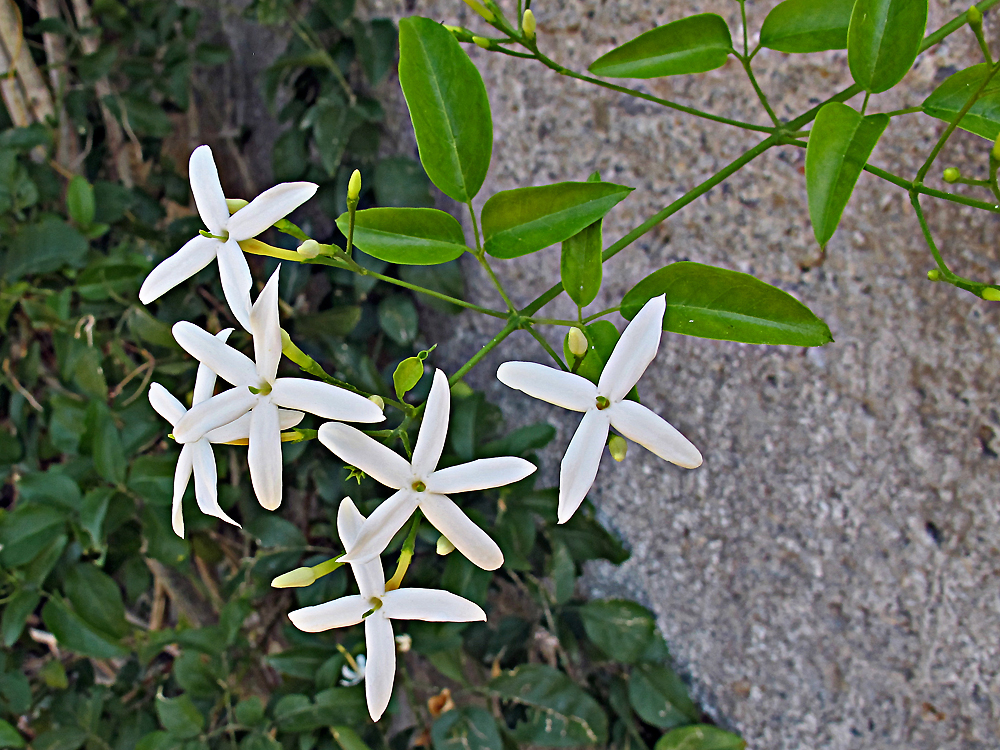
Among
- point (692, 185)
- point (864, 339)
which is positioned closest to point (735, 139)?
point (692, 185)

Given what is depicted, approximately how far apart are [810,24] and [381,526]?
0.41m

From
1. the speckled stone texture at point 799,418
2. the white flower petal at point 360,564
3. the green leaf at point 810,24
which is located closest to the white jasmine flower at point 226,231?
the white flower petal at point 360,564

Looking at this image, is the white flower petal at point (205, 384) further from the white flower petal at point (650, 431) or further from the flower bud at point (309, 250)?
the white flower petal at point (650, 431)

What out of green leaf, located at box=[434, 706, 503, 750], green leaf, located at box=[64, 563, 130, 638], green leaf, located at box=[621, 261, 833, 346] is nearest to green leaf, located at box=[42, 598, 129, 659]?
green leaf, located at box=[64, 563, 130, 638]

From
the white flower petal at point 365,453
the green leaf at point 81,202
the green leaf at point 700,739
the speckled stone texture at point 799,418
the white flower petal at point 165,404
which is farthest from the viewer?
the green leaf at point 81,202

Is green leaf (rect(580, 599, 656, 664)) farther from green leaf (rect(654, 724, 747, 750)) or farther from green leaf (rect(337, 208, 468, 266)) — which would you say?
green leaf (rect(337, 208, 468, 266))

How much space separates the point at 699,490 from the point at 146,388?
764mm

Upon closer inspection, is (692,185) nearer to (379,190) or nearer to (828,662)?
(379,190)

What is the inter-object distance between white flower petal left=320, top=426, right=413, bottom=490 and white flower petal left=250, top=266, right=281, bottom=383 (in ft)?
0.04

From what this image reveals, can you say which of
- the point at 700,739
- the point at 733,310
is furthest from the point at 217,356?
Answer: the point at 700,739

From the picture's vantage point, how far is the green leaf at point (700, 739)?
2.79 ft

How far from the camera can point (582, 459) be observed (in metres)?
0.34

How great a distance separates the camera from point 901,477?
2.52 ft

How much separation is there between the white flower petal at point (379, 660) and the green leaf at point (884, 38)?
38cm
